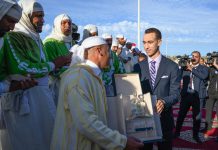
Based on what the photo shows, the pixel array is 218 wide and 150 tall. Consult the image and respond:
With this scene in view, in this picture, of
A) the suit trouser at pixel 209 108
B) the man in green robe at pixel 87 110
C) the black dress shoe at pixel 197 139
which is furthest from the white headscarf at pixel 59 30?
the suit trouser at pixel 209 108

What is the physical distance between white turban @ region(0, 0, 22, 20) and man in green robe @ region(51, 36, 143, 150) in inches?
37.0

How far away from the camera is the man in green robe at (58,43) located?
5234 mm

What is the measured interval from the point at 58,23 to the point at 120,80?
2.56 m

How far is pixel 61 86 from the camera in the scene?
9.41 ft

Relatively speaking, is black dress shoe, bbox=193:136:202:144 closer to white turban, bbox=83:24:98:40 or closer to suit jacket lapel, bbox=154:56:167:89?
white turban, bbox=83:24:98:40

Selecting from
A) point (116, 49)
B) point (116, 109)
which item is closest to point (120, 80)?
point (116, 109)

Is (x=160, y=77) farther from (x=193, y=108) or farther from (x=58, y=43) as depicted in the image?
(x=193, y=108)

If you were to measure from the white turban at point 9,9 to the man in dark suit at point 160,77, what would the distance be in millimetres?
1553

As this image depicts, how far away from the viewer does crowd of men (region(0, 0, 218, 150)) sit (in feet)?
8.95

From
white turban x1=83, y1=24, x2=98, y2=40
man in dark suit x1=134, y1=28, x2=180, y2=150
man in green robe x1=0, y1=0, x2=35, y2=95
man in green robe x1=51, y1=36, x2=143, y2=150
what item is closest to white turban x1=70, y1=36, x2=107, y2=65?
man in green robe x1=51, y1=36, x2=143, y2=150

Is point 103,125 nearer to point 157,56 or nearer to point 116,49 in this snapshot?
point 157,56

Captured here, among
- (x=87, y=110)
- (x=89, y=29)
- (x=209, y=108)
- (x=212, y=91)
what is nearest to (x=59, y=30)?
(x=89, y=29)

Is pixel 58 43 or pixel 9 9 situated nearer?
pixel 9 9

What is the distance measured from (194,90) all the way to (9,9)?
5936 mm
